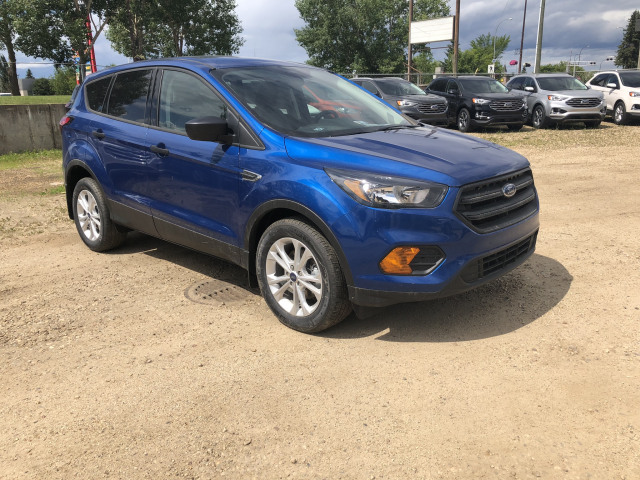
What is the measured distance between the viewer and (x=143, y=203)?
487 centimetres

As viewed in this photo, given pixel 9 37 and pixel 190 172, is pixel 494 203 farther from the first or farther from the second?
pixel 9 37

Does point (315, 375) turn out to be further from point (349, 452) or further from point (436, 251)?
point (436, 251)

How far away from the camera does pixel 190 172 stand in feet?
14.2

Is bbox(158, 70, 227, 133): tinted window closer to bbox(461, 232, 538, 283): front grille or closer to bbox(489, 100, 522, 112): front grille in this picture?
bbox(461, 232, 538, 283): front grille

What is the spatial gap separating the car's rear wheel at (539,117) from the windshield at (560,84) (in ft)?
2.26

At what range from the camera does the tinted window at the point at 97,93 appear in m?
5.43

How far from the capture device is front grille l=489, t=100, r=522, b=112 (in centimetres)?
1725

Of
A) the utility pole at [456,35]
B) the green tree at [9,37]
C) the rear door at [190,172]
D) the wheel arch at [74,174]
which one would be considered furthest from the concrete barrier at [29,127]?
the green tree at [9,37]

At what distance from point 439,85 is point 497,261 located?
16848 millimetres

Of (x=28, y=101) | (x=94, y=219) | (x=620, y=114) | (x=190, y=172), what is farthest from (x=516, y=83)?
(x=28, y=101)

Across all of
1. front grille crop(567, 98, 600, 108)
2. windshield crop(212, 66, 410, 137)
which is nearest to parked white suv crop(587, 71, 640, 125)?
front grille crop(567, 98, 600, 108)

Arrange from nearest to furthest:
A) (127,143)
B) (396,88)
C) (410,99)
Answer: (127,143)
(410,99)
(396,88)

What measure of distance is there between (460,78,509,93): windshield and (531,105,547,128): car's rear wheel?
1155mm

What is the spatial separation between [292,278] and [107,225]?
8.18ft
